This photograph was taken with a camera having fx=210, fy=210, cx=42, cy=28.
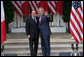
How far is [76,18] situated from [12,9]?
210 inches

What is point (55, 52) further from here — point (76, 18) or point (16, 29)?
point (16, 29)

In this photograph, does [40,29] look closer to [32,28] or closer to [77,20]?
[32,28]

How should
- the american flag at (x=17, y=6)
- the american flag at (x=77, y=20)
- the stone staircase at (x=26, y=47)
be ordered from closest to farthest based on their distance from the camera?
the american flag at (x=77, y=20) < the stone staircase at (x=26, y=47) < the american flag at (x=17, y=6)

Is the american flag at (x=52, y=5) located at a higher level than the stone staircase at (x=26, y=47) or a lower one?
higher

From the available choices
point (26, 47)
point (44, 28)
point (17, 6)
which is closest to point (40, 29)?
point (44, 28)

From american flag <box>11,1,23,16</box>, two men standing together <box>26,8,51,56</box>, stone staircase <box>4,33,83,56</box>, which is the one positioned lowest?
stone staircase <box>4,33,83,56</box>

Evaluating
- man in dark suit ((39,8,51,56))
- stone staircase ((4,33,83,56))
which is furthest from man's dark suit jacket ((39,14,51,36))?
stone staircase ((4,33,83,56))

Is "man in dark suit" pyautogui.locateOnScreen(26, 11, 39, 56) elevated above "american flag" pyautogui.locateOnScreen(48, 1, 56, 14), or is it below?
below

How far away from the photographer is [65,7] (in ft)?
36.0

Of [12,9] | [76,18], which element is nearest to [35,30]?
[76,18]

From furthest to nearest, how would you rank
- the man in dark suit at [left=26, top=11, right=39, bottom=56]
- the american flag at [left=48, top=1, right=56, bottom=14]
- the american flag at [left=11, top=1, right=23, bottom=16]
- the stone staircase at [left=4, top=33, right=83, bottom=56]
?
1. the american flag at [left=11, top=1, right=23, bottom=16]
2. the american flag at [left=48, top=1, right=56, bottom=14]
3. the stone staircase at [left=4, top=33, right=83, bottom=56]
4. the man in dark suit at [left=26, top=11, right=39, bottom=56]

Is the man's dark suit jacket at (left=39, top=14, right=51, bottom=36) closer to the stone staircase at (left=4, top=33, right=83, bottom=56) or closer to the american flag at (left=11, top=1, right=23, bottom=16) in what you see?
the stone staircase at (left=4, top=33, right=83, bottom=56)

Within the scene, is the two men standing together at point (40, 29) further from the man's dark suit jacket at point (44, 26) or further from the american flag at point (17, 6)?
the american flag at point (17, 6)

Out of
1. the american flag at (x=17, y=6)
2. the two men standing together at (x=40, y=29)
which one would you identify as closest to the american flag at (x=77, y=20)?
the two men standing together at (x=40, y=29)
